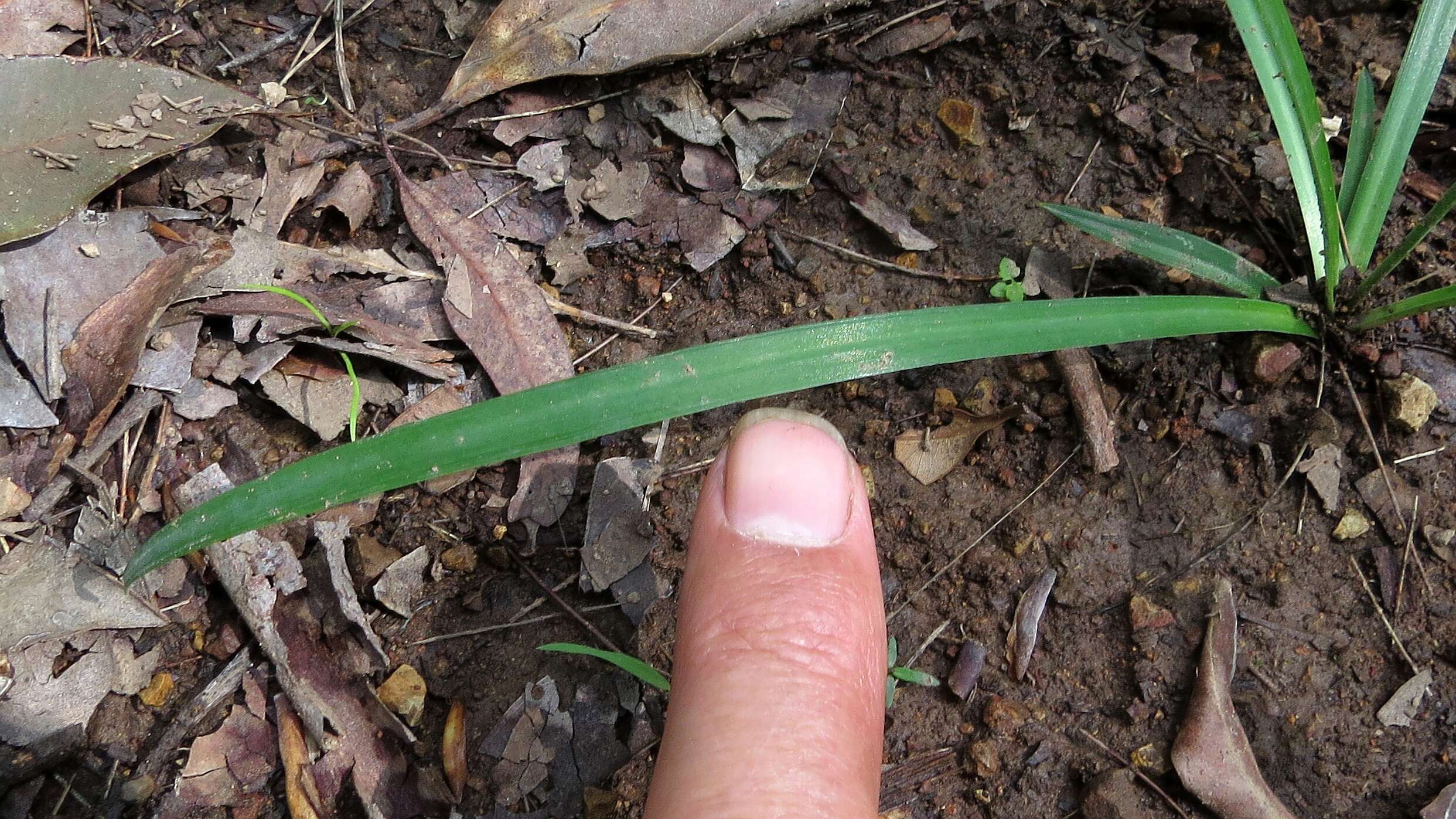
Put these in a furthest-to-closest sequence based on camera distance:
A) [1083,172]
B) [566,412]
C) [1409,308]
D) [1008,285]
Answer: [1083,172]
[1008,285]
[1409,308]
[566,412]

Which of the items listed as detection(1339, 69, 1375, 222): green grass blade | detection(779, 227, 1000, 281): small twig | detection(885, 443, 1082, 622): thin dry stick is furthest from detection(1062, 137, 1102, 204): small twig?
detection(885, 443, 1082, 622): thin dry stick

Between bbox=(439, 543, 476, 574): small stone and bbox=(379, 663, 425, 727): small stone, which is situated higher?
bbox=(439, 543, 476, 574): small stone

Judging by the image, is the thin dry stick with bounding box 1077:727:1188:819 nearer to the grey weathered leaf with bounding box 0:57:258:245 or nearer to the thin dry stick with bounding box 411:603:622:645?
the thin dry stick with bounding box 411:603:622:645

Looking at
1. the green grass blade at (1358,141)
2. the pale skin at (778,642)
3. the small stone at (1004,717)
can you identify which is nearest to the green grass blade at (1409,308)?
the green grass blade at (1358,141)

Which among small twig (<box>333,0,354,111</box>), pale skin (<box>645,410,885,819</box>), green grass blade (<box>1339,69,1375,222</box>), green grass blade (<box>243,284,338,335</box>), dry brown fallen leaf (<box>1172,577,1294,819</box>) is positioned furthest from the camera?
small twig (<box>333,0,354,111</box>)

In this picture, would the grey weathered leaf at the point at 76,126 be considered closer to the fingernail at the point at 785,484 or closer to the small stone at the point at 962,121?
the fingernail at the point at 785,484

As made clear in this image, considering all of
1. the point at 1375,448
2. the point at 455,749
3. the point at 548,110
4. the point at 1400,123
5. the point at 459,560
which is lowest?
the point at 455,749

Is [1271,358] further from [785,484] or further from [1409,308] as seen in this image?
[785,484]

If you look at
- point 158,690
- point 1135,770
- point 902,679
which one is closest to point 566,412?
point 902,679
